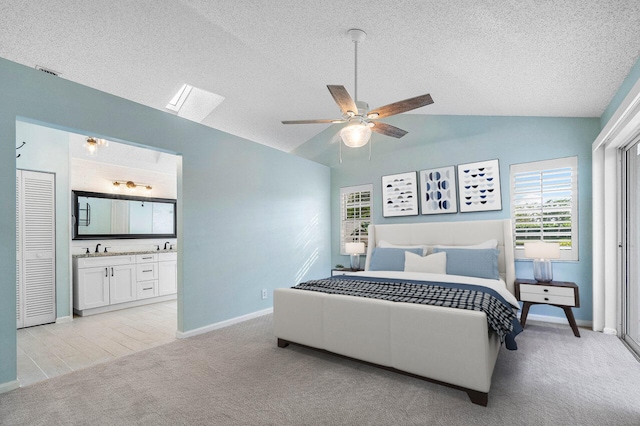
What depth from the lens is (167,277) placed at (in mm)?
5543

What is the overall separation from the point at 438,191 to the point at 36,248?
5.54 m

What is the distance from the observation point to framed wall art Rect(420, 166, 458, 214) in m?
4.79

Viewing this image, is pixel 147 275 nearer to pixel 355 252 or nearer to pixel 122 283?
pixel 122 283

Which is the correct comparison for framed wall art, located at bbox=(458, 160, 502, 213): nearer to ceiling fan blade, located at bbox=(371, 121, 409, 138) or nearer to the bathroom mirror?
ceiling fan blade, located at bbox=(371, 121, 409, 138)

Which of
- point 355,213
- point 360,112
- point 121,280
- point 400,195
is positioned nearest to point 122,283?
point 121,280

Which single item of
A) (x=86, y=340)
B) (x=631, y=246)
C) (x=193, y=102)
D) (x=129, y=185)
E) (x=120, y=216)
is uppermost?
(x=193, y=102)

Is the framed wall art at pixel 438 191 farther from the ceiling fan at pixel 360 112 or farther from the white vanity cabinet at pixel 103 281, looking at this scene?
the white vanity cabinet at pixel 103 281

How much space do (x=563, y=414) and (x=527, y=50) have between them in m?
2.54

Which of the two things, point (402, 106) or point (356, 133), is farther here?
point (356, 133)

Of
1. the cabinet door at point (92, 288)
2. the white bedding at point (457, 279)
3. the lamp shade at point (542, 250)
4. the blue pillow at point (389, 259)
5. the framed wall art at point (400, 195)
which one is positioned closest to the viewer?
the white bedding at point (457, 279)

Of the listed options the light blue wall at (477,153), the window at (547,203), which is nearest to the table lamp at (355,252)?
the light blue wall at (477,153)

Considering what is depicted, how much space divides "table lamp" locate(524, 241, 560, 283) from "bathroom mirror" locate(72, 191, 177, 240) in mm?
5807

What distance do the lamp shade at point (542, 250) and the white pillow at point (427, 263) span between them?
915mm

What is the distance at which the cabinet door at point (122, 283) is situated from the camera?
4.84 meters
